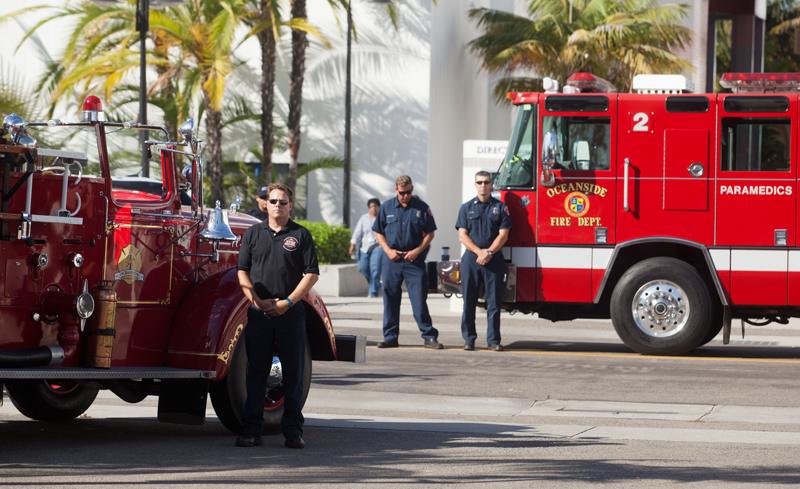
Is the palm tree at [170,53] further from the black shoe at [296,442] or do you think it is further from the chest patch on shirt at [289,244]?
the black shoe at [296,442]

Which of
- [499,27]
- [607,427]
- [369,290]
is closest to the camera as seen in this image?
[607,427]

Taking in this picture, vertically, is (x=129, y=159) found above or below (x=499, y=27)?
below

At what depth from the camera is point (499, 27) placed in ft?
90.7

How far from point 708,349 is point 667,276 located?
183 centimetres

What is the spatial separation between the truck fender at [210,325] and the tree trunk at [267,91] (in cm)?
1759

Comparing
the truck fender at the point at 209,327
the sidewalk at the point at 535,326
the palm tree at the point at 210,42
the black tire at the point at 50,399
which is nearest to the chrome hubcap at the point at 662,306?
the sidewalk at the point at 535,326

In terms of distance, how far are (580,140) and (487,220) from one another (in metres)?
1.41

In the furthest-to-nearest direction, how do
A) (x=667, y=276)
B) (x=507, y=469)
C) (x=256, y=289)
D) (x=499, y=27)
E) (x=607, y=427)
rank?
(x=499, y=27), (x=667, y=276), (x=607, y=427), (x=256, y=289), (x=507, y=469)

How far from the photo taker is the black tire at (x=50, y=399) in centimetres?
782

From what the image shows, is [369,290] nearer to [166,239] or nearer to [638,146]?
[638,146]

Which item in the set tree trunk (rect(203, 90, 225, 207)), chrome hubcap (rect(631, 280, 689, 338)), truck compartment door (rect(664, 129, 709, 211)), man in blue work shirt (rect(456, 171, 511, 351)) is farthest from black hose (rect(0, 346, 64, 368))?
tree trunk (rect(203, 90, 225, 207))

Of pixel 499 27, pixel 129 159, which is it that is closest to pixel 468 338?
pixel 129 159

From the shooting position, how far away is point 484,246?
41.0 ft

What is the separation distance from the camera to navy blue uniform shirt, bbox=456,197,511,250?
12406mm
